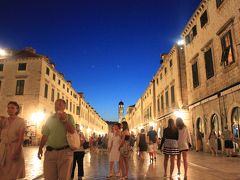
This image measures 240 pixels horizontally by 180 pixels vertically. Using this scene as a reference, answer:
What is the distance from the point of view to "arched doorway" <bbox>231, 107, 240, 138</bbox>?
1427 cm

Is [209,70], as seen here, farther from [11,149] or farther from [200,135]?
[11,149]

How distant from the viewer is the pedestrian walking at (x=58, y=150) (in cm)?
392

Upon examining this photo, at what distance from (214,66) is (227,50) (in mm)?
2139

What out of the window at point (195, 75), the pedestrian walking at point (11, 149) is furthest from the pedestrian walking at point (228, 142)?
the pedestrian walking at point (11, 149)

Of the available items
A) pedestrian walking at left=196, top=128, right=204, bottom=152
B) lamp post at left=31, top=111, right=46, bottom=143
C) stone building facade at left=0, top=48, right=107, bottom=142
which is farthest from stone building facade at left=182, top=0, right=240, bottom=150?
stone building facade at left=0, top=48, right=107, bottom=142

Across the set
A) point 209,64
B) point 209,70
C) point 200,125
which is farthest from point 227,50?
point 200,125

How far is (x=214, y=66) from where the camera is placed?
57.0 feet

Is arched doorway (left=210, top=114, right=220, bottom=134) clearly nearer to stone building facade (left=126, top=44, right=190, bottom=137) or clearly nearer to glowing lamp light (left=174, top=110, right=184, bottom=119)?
stone building facade (left=126, top=44, right=190, bottom=137)

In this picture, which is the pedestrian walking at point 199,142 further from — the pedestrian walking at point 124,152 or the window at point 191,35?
the pedestrian walking at point 124,152

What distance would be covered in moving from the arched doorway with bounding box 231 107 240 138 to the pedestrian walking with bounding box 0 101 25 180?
13.1m

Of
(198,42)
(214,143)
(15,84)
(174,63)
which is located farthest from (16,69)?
(214,143)

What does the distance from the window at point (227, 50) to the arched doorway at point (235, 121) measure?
2941 mm

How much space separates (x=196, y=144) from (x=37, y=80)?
21751mm

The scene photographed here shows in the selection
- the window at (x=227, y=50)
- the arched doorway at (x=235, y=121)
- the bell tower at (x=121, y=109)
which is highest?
the bell tower at (x=121, y=109)
